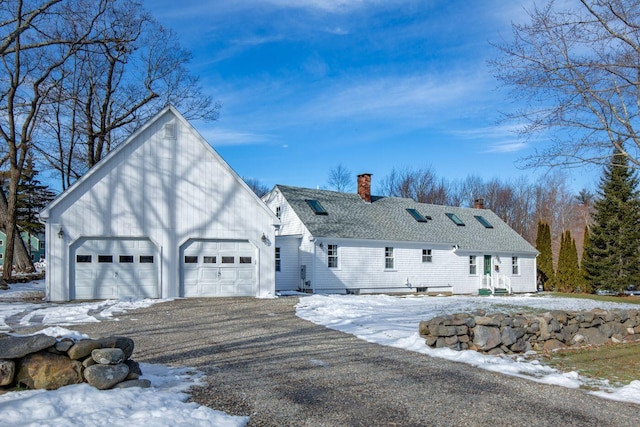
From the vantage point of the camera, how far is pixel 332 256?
77.8 ft

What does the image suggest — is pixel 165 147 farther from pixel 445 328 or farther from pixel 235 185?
pixel 445 328

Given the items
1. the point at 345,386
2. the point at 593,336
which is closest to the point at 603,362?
the point at 593,336

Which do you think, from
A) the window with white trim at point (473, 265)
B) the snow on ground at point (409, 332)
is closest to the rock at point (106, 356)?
the snow on ground at point (409, 332)

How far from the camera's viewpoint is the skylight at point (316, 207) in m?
25.3

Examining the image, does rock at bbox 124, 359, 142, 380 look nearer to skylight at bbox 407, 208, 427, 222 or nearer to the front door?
skylight at bbox 407, 208, 427, 222

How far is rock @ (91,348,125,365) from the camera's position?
18.6ft

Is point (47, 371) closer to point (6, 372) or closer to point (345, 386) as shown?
point (6, 372)

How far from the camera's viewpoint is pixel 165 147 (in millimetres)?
18391

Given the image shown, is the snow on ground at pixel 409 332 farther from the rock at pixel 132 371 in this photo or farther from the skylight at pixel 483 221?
the skylight at pixel 483 221

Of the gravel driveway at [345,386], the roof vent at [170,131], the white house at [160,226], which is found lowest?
the gravel driveway at [345,386]

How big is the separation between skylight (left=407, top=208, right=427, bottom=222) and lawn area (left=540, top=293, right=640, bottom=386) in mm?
17967

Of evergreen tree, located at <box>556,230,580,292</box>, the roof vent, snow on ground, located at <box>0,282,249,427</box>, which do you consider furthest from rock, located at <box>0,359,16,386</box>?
evergreen tree, located at <box>556,230,580,292</box>

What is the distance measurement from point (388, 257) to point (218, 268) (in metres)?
9.88

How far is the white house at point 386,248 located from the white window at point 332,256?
0.08 ft
